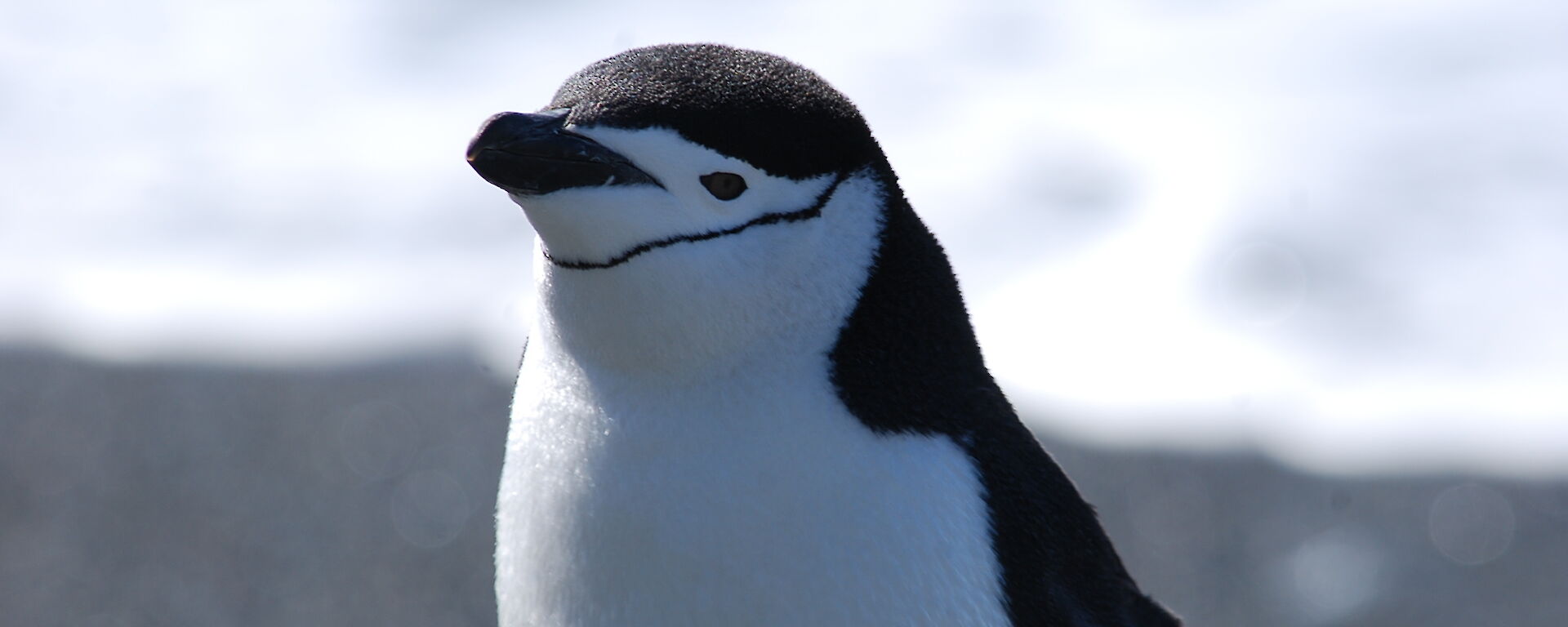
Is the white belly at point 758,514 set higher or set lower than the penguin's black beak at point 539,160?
lower

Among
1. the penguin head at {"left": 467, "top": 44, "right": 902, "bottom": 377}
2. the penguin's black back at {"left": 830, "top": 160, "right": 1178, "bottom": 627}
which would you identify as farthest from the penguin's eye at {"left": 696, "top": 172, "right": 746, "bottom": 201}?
the penguin's black back at {"left": 830, "top": 160, "right": 1178, "bottom": 627}

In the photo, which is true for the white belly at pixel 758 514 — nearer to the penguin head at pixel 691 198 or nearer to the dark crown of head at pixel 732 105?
the penguin head at pixel 691 198

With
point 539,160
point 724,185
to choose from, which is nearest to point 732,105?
point 724,185

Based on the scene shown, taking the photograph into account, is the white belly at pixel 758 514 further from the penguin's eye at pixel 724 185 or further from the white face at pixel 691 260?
the penguin's eye at pixel 724 185

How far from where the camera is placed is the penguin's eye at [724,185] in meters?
1.72

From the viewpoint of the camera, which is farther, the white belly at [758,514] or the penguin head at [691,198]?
the white belly at [758,514]

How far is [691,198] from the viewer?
5.61 feet

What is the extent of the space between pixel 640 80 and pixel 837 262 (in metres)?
0.32

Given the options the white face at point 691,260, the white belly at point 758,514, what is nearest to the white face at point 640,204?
the white face at point 691,260

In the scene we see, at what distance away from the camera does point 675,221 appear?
1.71 metres

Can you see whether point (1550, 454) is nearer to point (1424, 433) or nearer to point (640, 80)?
point (1424, 433)

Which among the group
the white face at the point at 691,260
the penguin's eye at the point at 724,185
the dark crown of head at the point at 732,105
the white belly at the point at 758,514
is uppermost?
the dark crown of head at the point at 732,105

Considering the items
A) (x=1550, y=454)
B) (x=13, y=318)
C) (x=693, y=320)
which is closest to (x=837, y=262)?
(x=693, y=320)

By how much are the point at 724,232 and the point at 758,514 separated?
0.34m
